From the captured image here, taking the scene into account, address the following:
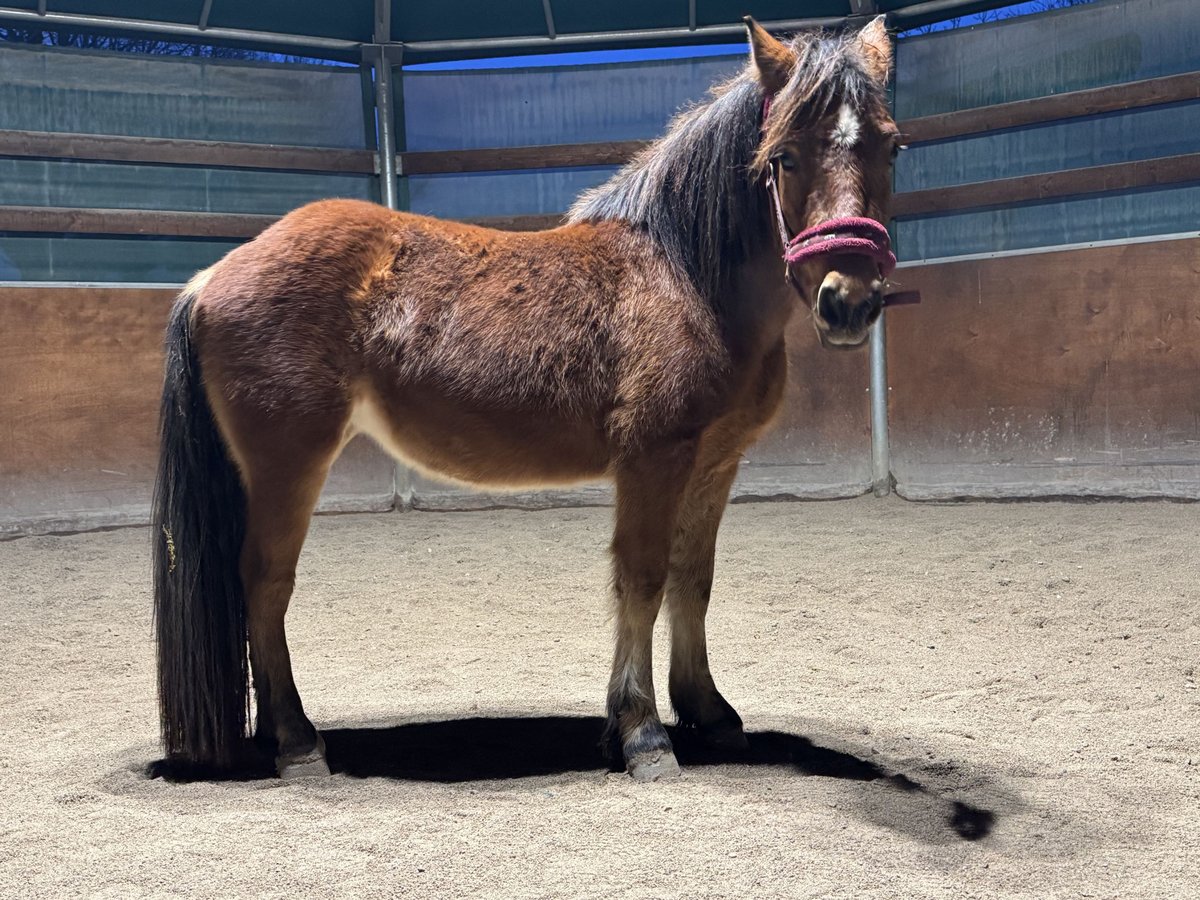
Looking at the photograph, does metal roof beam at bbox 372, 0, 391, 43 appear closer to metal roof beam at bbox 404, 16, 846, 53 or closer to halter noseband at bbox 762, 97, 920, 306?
metal roof beam at bbox 404, 16, 846, 53

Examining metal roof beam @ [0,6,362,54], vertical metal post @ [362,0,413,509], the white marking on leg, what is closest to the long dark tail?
the white marking on leg

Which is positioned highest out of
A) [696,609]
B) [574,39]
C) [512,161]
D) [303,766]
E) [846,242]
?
[574,39]

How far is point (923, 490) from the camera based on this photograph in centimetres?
772

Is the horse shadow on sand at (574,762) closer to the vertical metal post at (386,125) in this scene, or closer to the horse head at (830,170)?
the horse head at (830,170)

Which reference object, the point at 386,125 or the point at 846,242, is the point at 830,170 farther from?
the point at 386,125

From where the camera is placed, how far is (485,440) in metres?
3.16

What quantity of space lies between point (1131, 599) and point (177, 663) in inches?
162

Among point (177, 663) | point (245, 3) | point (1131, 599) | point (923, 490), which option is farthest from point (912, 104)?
point (177, 663)

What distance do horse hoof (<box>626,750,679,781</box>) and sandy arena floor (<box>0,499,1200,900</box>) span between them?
72 mm

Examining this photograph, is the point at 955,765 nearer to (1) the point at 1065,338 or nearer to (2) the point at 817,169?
(2) the point at 817,169

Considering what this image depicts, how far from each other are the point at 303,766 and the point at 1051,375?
237 inches

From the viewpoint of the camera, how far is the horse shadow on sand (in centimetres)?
268

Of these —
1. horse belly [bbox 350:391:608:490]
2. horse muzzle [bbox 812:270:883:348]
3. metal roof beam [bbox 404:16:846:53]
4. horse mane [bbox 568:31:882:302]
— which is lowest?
horse belly [bbox 350:391:608:490]

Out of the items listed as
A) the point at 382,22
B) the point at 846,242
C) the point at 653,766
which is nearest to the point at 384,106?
the point at 382,22
